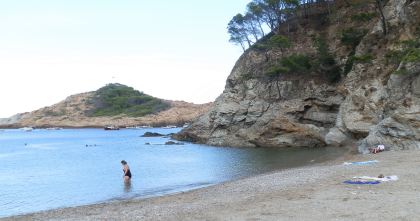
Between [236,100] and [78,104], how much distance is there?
443 feet

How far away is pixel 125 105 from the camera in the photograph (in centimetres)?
18125

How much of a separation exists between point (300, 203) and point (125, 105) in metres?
171

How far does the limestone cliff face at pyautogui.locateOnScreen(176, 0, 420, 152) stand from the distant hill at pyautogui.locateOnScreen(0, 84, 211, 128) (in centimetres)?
9313

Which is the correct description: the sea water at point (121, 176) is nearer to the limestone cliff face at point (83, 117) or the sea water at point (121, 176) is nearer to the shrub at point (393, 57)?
the shrub at point (393, 57)

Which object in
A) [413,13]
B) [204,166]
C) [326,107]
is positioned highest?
[413,13]

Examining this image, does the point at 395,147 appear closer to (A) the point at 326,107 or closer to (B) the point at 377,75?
(B) the point at 377,75

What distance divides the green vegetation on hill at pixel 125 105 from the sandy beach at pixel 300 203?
15245 cm

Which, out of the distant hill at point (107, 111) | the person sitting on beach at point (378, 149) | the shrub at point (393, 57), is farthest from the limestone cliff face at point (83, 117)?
the person sitting on beach at point (378, 149)

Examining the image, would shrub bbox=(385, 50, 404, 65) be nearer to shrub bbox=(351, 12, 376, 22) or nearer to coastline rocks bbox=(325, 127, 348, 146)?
coastline rocks bbox=(325, 127, 348, 146)

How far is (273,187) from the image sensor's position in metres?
19.8

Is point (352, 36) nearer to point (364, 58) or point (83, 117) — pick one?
point (364, 58)

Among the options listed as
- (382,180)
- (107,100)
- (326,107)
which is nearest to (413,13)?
(326,107)

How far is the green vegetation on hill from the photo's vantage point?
6919 inches

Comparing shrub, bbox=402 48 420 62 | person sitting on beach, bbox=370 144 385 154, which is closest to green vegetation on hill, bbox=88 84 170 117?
shrub, bbox=402 48 420 62
